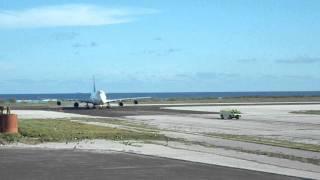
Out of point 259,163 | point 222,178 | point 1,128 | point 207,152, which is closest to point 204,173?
point 222,178

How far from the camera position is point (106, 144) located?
78.1 ft

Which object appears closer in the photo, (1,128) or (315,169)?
(315,169)

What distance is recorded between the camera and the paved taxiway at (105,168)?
47.2 feet

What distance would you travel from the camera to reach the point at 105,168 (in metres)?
16.0

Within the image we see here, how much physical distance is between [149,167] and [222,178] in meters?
2.75

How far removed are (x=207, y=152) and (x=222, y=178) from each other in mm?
6620

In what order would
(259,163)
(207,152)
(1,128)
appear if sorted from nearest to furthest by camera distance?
(259,163), (207,152), (1,128)

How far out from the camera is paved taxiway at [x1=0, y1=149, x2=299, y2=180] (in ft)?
47.2

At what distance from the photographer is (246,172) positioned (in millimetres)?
15297

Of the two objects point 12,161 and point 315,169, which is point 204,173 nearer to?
point 315,169

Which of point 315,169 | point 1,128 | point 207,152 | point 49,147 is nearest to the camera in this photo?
point 315,169

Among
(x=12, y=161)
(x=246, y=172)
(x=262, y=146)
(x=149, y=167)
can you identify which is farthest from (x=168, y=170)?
(x=262, y=146)

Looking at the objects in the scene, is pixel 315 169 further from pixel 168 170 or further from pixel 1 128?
pixel 1 128

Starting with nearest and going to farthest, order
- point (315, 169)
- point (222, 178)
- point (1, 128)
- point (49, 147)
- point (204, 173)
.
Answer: point (222, 178) → point (204, 173) → point (315, 169) → point (49, 147) → point (1, 128)
